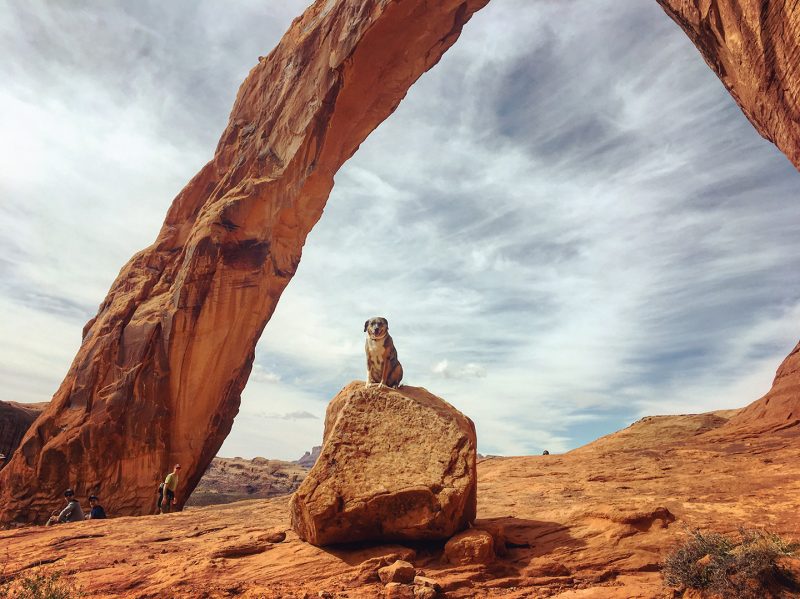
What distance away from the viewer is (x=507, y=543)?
6914 mm

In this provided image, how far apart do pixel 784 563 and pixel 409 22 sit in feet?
65.0

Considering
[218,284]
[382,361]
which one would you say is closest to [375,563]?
[382,361]

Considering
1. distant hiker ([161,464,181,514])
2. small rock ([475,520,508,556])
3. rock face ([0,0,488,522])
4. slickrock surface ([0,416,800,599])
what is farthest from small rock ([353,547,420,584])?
rock face ([0,0,488,522])

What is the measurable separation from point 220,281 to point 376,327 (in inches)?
502

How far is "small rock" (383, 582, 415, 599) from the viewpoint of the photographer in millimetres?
5152

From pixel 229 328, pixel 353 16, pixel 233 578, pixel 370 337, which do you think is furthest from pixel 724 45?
pixel 229 328

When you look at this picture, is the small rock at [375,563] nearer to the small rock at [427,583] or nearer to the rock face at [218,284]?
the small rock at [427,583]

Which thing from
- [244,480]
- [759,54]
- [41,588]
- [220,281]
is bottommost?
[41,588]

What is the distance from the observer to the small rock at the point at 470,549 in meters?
6.05

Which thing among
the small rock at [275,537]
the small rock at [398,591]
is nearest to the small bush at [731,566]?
the small rock at [398,591]

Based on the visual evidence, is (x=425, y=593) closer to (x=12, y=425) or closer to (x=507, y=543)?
(x=507, y=543)

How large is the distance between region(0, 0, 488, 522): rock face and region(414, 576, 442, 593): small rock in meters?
15.5

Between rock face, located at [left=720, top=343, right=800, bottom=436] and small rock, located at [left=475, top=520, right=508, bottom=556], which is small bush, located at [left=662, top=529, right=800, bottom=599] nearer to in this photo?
small rock, located at [left=475, top=520, right=508, bottom=556]

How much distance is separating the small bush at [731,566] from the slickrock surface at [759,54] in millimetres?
6264
